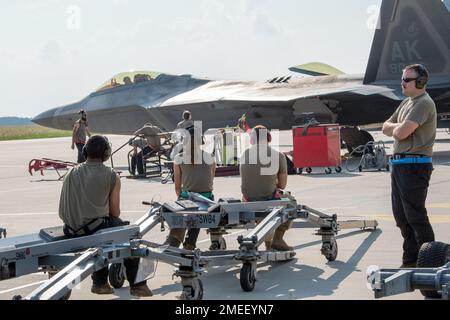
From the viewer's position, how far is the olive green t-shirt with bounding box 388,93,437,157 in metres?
7.35

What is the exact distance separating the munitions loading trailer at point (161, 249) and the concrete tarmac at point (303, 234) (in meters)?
0.27

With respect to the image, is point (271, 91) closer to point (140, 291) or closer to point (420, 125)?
point (420, 125)

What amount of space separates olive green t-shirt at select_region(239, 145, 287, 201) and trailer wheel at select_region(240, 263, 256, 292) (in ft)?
5.84

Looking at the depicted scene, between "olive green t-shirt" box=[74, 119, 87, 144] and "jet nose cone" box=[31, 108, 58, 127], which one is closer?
"olive green t-shirt" box=[74, 119, 87, 144]

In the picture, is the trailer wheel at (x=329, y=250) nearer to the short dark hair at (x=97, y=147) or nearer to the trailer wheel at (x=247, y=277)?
the trailer wheel at (x=247, y=277)

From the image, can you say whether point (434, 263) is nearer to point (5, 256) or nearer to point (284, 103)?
point (5, 256)

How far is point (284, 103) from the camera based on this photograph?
23.8 metres

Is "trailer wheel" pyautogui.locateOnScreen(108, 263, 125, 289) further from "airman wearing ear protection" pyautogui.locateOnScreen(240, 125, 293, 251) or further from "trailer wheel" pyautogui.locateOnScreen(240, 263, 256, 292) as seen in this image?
"airman wearing ear protection" pyautogui.locateOnScreen(240, 125, 293, 251)

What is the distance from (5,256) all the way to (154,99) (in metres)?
20.9

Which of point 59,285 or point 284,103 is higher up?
point 284,103

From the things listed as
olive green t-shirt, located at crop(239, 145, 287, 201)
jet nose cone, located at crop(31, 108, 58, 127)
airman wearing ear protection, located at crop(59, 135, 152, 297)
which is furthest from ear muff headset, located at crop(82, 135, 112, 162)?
jet nose cone, located at crop(31, 108, 58, 127)

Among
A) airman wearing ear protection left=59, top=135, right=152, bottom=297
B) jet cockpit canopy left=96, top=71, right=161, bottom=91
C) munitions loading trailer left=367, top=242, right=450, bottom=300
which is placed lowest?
munitions loading trailer left=367, top=242, right=450, bottom=300

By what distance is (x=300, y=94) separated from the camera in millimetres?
23812
